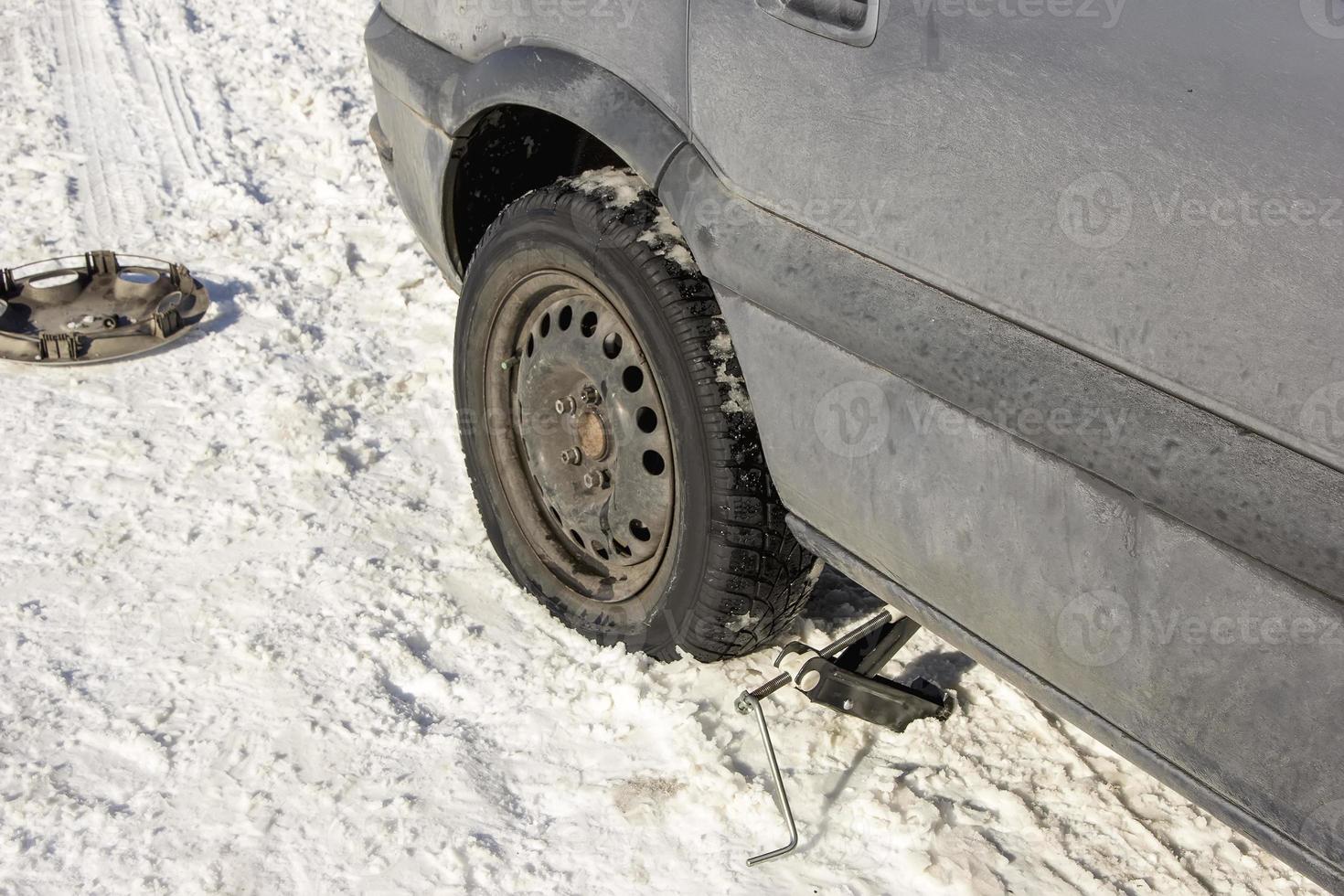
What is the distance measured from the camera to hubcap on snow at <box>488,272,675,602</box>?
2.59m

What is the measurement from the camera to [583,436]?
274 centimetres

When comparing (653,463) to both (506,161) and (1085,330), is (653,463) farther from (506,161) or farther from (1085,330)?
(1085,330)

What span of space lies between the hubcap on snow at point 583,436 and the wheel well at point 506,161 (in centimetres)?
38

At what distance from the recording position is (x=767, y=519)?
241cm

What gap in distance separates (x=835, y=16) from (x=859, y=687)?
127 centimetres

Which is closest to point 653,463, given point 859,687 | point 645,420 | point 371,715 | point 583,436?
point 645,420

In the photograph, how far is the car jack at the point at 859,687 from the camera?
2.47 m

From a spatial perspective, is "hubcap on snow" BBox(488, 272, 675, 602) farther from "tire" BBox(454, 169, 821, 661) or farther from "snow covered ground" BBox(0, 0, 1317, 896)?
"snow covered ground" BBox(0, 0, 1317, 896)

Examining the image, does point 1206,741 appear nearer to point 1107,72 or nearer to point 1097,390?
point 1097,390

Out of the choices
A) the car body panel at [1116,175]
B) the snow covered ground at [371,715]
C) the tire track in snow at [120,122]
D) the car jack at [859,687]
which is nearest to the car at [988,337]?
the car body panel at [1116,175]

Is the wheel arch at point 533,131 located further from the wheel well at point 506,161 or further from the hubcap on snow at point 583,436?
the hubcap on snow at point 583,436

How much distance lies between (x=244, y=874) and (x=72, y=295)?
2635mm

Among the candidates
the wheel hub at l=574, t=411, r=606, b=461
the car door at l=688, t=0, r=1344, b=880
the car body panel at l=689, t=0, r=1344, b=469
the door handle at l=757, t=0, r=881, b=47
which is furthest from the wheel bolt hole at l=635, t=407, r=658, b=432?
the door handle at l=757, t=0, r=881, b=47

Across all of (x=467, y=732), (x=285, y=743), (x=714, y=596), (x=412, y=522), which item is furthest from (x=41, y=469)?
(x=714, y=596)
